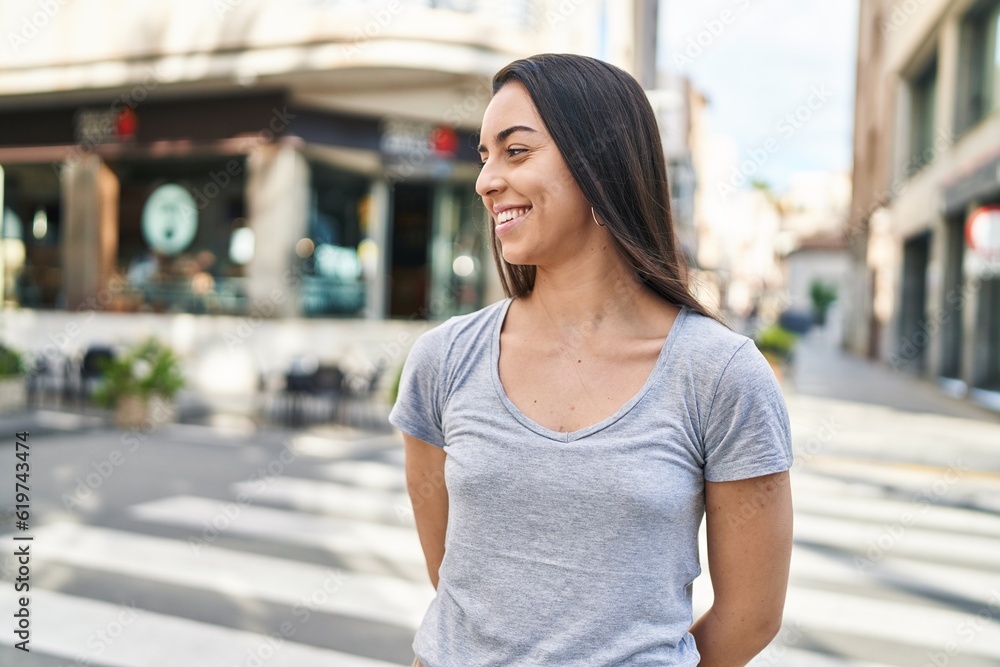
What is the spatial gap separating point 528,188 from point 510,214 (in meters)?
0.07

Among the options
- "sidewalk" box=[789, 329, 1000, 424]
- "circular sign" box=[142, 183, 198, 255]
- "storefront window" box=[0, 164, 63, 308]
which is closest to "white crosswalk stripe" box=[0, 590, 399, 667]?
"sidewalk" box=[789, 329, 1000, 424]

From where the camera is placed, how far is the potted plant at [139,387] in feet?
40.2

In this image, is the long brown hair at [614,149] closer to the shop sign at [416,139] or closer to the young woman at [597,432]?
the young woman at [597,432]

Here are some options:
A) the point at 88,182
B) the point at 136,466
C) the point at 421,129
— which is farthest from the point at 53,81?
the point at 136,466

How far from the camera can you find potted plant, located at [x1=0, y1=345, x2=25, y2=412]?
1266 cm

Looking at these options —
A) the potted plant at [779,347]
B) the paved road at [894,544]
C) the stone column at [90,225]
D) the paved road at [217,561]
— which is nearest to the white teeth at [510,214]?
the paved road at [217,561]

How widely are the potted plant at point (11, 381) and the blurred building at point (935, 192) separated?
13.9 meters

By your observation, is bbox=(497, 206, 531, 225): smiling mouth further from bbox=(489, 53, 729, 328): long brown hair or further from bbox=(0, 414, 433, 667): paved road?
bbox=(0, 414, 433, 667): paved road

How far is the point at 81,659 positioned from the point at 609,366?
3.84 m

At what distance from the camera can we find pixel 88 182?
18.7 metres

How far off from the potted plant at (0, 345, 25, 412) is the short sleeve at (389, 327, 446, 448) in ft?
41.8

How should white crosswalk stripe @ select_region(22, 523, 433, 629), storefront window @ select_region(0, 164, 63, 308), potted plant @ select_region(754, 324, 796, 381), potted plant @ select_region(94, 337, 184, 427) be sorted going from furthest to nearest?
storefront window @ select_region(0, 164, 63, 308) < potted plant @ select_region(754, 324, 796, 381) < potted plant @ select_region(94, 337, 184, 427) < white crosswalk stripe @ select_region(22, 523, 433, 629)

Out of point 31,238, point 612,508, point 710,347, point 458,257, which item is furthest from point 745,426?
point 31,238

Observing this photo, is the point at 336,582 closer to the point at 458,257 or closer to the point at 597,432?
the point at 597,432
